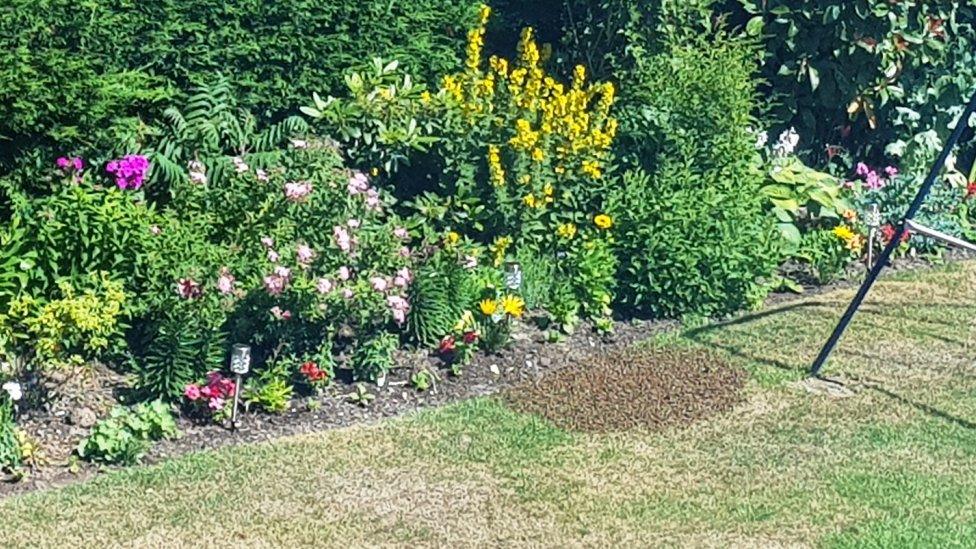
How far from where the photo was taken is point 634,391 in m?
7.30

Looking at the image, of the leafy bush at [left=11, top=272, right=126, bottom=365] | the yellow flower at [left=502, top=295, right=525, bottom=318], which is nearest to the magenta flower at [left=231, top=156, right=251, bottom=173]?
the leafy bush at [left=11, top=272, right=126, bottom=365]

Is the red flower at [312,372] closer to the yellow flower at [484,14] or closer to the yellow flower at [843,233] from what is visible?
the yellow flower at [484,14]

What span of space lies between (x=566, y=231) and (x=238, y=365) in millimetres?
2342

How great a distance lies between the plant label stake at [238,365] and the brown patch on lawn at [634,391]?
1.24 m

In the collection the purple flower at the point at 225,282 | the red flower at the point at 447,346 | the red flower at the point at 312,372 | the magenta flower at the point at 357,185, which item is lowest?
the red flower at the point at 312,372

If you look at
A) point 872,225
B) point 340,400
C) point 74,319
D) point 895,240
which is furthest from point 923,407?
point 74,319

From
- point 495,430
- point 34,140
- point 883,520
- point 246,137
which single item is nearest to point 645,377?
point 495,430

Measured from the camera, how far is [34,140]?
7117 mm

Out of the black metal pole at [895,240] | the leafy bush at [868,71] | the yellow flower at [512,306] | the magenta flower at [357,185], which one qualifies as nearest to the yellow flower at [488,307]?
the yellow flower at [512,306]

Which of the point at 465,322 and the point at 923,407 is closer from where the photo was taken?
the point at 923,407

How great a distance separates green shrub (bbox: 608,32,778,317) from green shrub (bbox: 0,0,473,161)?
1.23 meters

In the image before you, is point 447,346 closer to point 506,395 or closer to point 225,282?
point 506,395

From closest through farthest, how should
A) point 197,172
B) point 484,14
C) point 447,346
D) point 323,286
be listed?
point 323,286, point 197,172, point 447,346, point 484,14

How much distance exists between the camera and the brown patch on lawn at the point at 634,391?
275 inches
